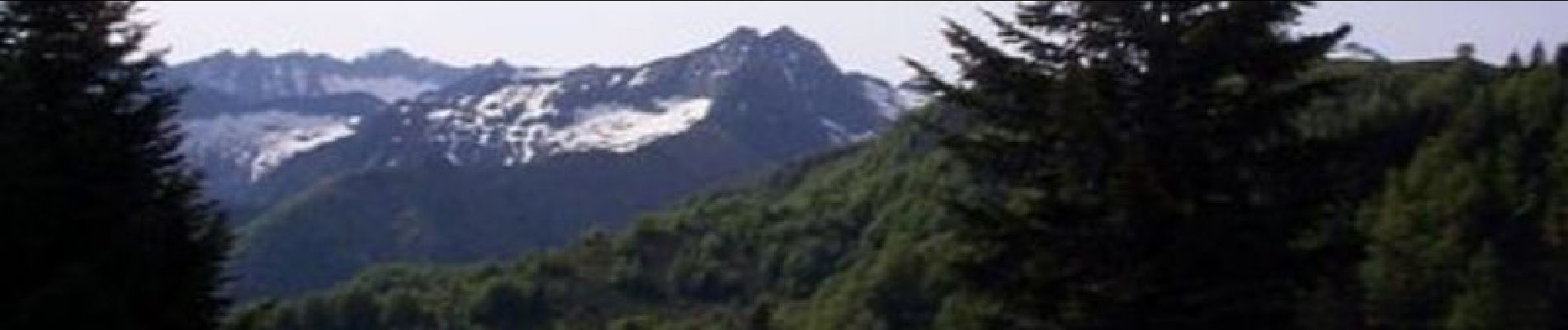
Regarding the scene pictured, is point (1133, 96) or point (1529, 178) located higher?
point (1133, 96)

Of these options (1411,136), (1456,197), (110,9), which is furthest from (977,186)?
(1411,136)

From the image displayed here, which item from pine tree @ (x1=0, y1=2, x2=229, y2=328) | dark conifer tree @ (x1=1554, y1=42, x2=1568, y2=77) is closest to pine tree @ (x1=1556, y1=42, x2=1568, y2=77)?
dark conifer tree @ (x1=1554, y1=42, x2=1568, y2=77)

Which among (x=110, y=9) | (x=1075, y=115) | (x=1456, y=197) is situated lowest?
(x=1456, y=197)

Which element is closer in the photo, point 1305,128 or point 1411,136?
point 1305,128

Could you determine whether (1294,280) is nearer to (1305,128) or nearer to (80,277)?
(1305,128)

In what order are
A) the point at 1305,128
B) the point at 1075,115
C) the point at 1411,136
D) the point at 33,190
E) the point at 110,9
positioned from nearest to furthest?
the point at 1075,115, the point at 1305,128, the point at 33,190, the point at 110,9, the point at 1411,136

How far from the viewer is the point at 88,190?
23469mm

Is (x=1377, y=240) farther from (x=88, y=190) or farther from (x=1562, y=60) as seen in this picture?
(x=1562, y=60)

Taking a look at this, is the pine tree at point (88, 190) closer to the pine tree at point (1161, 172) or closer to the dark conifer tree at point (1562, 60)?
the pine tree at point (1161, 172)

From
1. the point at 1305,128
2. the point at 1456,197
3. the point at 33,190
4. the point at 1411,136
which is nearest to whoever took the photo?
the point at 1305,128

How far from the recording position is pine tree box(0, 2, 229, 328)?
21.7 meters

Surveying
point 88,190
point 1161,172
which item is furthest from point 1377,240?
point 88,190

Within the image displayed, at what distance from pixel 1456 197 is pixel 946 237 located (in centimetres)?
13316

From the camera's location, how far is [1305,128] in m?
19.8
